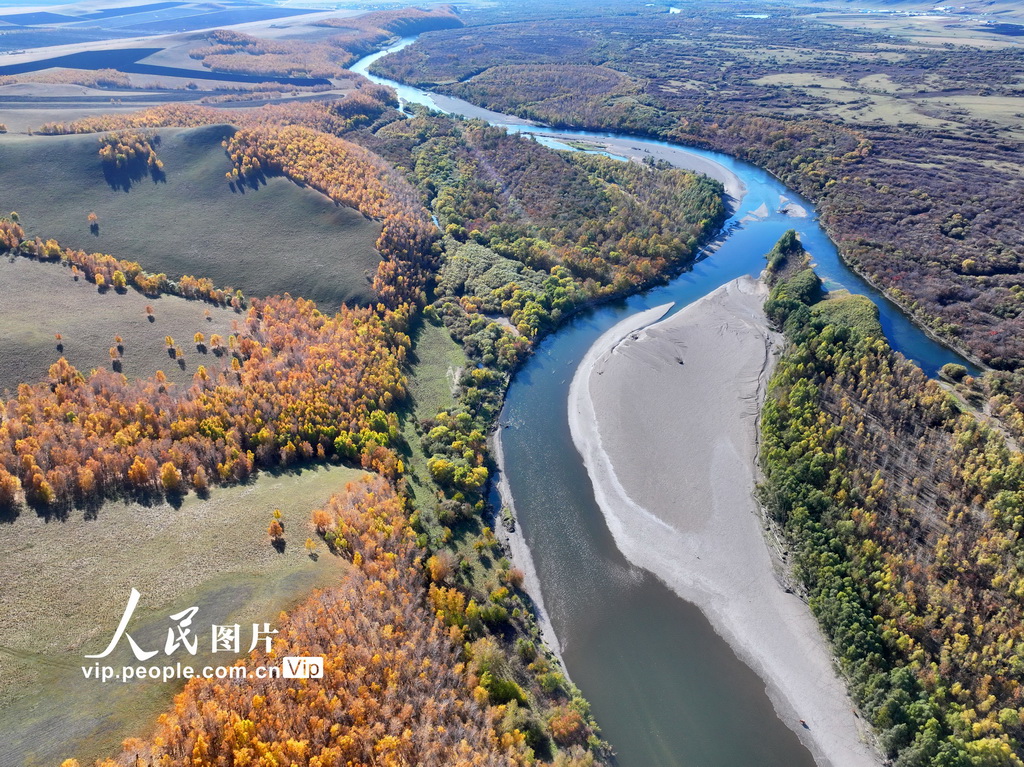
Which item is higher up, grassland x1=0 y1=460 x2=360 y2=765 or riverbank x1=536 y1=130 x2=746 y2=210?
riverbank x1=536 y1=130 x2=746 y2=210

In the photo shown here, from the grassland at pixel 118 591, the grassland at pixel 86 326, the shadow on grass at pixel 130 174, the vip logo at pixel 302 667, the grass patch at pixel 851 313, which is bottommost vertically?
the vip logo at pixel 302 667

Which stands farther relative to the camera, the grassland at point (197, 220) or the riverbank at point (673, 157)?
the riverbank at point (673, 157)

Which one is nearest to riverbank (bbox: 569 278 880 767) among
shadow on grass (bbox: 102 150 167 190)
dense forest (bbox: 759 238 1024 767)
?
dense forest (bbox: 759 238 1024 767)

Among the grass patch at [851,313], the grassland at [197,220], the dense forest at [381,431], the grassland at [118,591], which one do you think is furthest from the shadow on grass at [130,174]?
the grass patch at [851,313]

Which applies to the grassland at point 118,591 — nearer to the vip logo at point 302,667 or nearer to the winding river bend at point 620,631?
the vip logo at point 302,667

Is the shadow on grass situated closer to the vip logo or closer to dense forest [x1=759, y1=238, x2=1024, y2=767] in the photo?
the vip logo

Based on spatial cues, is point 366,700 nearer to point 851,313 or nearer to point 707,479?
point 707,479
